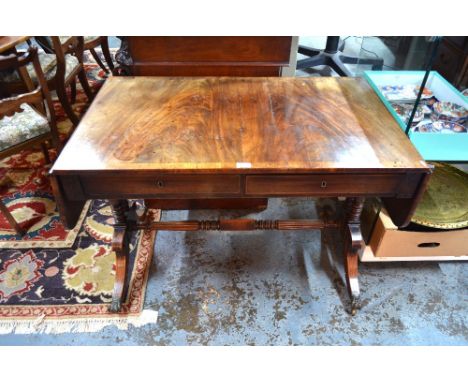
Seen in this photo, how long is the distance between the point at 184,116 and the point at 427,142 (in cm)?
101

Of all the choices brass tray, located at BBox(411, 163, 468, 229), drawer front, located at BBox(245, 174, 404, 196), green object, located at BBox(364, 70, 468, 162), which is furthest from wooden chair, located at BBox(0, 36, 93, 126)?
brass tray, located at BBox(411, 163, 468, 229)

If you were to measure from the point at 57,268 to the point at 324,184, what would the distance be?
136cm

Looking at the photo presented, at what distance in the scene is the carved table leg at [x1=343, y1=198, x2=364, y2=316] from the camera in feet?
5.19

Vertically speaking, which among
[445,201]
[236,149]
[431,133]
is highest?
[236,149]

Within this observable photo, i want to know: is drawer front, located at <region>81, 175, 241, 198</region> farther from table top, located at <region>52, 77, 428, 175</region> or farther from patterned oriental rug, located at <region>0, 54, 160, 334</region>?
patterned oriental rug, located at <region>0, 54, 160, 334</region>

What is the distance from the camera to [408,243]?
64.5 inches

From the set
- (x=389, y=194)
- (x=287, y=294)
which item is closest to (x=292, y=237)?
(x=287, y=294)

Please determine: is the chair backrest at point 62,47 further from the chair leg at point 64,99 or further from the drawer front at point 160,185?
the drawer front at point 160,185

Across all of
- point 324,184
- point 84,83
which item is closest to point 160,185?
point 324,184

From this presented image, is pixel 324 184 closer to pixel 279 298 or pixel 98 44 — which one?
pixel 279 298

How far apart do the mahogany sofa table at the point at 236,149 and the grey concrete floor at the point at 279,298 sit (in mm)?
508

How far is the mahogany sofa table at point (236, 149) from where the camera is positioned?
3.68ft

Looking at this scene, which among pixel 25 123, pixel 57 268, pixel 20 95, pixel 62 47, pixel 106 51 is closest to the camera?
pixel 20 95

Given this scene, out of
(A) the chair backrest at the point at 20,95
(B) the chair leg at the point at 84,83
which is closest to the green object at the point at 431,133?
(A) the chair backrest at the point at 20,95
